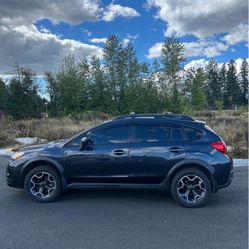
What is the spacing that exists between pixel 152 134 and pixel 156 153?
15.4 inches

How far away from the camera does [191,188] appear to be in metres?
6.50

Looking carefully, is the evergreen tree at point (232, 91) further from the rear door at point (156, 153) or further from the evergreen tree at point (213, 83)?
the rear door at point (156, 153)

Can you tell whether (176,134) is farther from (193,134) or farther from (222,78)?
(222,78)

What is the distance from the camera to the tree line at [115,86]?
43531mm

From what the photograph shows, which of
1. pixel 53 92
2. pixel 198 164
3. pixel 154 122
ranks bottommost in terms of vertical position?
pixel 198 164

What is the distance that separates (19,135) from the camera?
59.7ft

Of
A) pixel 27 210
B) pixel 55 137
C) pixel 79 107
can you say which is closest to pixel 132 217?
pixel 27 210

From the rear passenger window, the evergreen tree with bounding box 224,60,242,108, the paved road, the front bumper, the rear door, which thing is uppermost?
the evergreen tree with bounding box 224,60,242,108

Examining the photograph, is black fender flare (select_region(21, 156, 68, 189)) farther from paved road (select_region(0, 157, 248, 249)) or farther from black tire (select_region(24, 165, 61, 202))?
paved road (select_region(0, 157, 248, 249))

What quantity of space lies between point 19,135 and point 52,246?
14.3m

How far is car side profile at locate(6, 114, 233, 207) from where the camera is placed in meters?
6.48

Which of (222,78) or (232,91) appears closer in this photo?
(232,91)

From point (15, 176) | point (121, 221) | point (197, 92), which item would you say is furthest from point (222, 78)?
point (121, 221)

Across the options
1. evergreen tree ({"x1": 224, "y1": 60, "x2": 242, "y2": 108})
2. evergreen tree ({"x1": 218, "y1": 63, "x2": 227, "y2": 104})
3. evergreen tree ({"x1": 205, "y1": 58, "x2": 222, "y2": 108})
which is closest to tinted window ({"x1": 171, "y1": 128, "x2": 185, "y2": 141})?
evergreen tree ({"x1": 205, "y1": 58, "x2": 222, "y2": 108})
